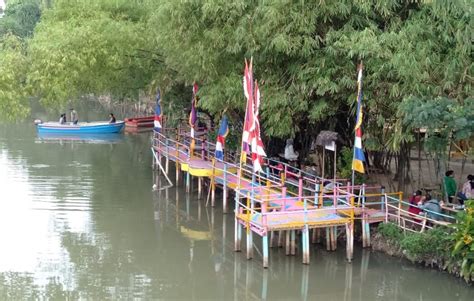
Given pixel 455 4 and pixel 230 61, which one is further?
pixel 230 61

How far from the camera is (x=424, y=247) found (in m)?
14.1

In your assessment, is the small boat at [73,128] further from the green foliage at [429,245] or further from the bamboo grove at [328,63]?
the green foliage at [429,245]

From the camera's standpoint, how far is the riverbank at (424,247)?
44.4ft

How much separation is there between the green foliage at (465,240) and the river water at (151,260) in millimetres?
663

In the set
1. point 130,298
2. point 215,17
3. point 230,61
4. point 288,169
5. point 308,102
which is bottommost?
point 130,298

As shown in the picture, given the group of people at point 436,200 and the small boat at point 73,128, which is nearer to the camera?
the group of people at point 436,200

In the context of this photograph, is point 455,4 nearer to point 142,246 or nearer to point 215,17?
point 215,17

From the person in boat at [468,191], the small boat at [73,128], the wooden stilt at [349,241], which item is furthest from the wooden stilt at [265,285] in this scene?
the small boat at [73,128]

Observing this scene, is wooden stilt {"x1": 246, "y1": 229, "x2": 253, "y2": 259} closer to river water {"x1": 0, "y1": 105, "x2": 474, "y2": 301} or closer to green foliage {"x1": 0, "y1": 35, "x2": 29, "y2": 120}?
river water {"x1": 0, "y1": 105, "x2": 474, "y2": 301}

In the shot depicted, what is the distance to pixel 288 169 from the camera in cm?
1967

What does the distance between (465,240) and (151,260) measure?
7.05 m

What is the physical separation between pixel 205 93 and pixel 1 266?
7378 mm

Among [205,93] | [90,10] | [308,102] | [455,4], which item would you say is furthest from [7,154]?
[455,4]

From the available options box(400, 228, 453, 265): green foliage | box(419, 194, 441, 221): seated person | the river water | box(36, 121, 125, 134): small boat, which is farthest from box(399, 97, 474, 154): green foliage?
box(36, 121, 125, 134): small boat
